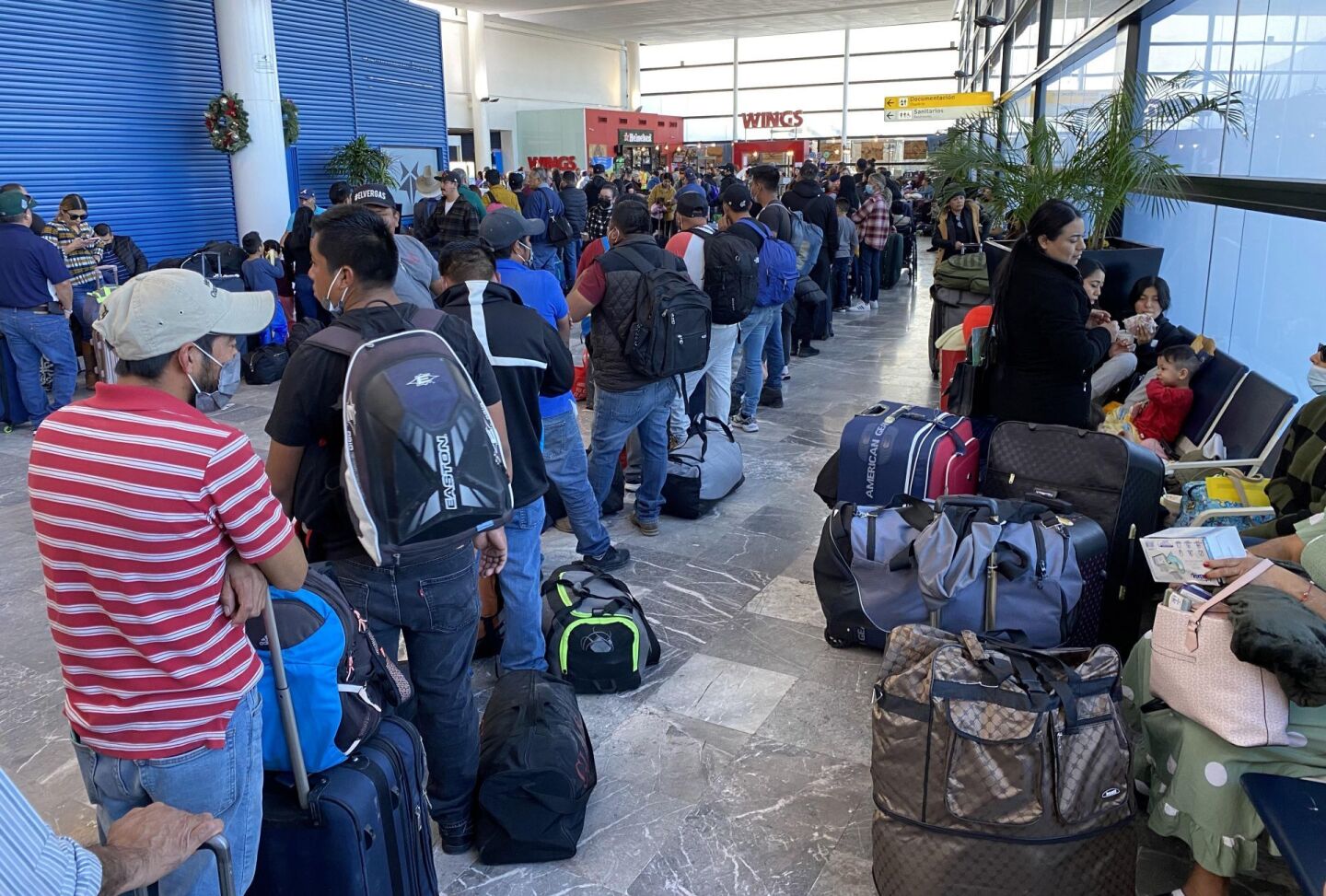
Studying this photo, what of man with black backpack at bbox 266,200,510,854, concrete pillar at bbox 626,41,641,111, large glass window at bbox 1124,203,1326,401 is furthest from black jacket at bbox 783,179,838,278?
concrete pillar at bbox 626,41,641,111

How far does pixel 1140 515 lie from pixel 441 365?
8.50ft

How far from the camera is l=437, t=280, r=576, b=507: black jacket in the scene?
2.99 meters

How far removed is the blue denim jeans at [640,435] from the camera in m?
4.39

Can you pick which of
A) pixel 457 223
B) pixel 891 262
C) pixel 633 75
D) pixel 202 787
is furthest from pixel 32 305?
pixel 633 75

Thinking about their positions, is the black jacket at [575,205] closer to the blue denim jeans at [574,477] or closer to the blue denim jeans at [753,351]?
the blue denim jeans at [753,351]

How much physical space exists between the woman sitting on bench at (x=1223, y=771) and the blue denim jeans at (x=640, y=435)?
2.58m

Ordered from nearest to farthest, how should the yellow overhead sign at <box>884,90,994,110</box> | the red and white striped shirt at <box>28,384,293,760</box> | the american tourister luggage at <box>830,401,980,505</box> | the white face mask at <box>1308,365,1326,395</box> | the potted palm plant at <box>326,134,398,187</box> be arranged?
the red and white striped shirt at <box>28,384,293,760</box>
the white face mask at <box>1308,365,1326,395</box>
the american tourister luggage at <box>830,401,980,505</box>
the potted palm plant at <box>326,134,398,187</box>
the yellow overhead sign at <box>884,90,994,110</box>

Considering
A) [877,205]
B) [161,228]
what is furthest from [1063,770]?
[161,228]

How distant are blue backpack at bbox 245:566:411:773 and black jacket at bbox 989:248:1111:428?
2979 millimetres

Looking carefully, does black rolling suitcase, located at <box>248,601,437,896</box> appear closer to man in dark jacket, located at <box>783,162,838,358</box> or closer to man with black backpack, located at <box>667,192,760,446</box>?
man with black backpack, located at <box>667,192,760,446</box>

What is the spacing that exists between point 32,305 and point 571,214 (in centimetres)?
636

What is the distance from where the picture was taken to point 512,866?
2.52 metres

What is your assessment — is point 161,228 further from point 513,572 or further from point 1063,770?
point 1063,770

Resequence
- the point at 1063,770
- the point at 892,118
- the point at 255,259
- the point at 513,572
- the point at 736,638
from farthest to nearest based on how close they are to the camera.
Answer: the point at 892,118, the point at 255,259, the point at 736,638, the point at 513,572, the point at 1063,770
